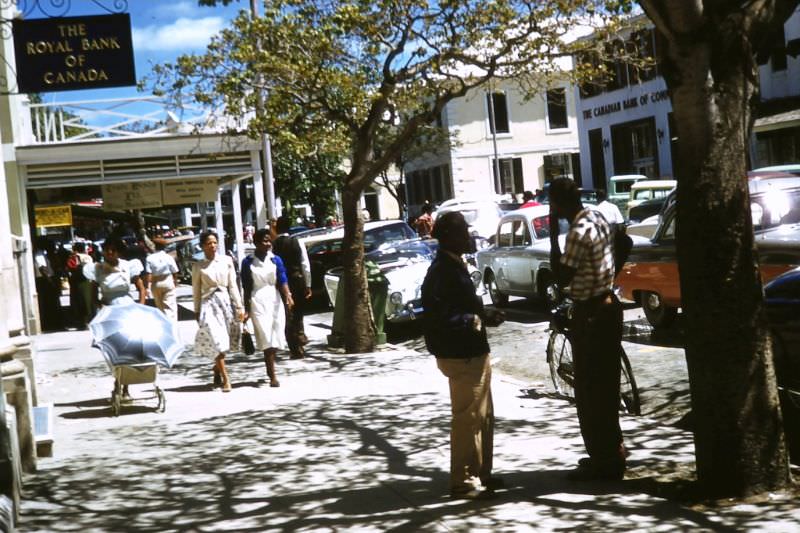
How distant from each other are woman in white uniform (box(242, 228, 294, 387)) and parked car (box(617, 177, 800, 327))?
4.57 meters

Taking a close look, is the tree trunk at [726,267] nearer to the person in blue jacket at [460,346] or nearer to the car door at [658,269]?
the person in blue jacket at [460,346]

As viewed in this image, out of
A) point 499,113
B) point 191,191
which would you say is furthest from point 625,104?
point 191,191

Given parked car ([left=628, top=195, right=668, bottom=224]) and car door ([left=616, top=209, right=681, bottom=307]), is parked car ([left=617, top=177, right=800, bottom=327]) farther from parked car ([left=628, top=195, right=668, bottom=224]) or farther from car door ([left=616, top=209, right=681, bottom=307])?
parked car ([left=628, top=195, right=668, bottom=224])

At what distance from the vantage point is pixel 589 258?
269 inches

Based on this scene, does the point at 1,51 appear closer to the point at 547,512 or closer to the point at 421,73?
the point at 421,73

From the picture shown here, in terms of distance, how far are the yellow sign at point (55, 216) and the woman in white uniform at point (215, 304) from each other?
21.0 m

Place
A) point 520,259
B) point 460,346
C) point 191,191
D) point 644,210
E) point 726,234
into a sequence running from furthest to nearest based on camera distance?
point 644,210 → point 191,191 → point 520,259 → point 460,346 → point 726,234

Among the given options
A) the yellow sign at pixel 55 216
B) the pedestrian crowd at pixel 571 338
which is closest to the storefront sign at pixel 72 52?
the pedestrian crowd at pixel 571 338

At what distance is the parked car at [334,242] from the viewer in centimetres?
2230

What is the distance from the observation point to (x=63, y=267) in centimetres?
3042

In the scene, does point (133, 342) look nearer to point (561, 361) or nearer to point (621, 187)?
point (561, 361)

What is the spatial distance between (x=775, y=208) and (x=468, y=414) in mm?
6700

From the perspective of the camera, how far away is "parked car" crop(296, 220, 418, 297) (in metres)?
22.3

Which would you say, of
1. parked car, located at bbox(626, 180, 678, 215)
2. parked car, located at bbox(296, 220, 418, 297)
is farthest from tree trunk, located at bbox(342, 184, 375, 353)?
parked car, located at bbox(626, 180, 678, 215)
